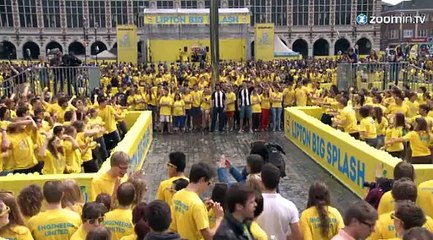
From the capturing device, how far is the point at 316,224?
472 centimetres

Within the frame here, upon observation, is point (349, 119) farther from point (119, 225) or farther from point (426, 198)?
point (119, 225)

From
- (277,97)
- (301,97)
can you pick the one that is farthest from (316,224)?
(301,97)

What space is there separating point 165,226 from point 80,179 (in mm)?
3837

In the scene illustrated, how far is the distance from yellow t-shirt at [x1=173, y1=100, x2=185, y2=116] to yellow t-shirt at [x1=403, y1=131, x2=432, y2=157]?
29.2ft

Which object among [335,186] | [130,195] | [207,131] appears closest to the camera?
[130,195]

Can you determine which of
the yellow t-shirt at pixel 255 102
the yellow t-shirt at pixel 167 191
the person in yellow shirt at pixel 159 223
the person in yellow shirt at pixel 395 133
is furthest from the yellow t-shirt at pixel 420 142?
the yellow t-shirt at pixel 255 102

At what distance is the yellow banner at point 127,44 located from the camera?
4169cm

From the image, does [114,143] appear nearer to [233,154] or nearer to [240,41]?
[233,154]

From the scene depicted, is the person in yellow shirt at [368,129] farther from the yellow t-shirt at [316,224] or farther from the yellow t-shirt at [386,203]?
the yellow t-shirt at [316,224]

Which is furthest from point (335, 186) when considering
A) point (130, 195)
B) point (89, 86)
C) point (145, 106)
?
point (89, 86)

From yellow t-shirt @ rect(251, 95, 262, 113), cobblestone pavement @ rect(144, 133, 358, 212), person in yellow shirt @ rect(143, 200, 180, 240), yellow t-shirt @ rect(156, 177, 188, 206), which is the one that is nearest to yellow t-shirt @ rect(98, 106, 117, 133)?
cobblestone pavement @ rect(144, 133, 358, 212)

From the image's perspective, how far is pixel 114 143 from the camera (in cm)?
1274

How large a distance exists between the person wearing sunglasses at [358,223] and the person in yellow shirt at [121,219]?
1.85 metres

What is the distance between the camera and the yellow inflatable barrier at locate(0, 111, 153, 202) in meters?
7.27
